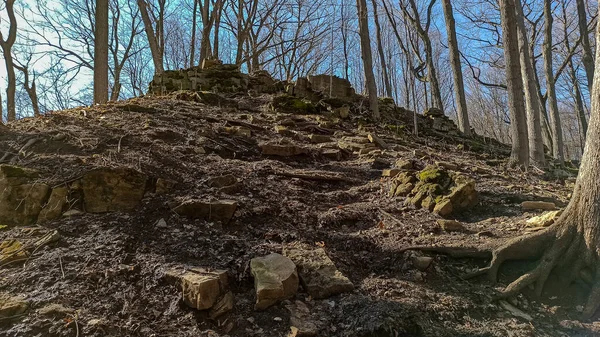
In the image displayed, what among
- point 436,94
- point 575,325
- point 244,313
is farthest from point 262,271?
point 436,94

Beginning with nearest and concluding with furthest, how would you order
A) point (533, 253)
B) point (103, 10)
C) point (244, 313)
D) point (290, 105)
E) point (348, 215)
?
point (244, 313)
point (533, 253)
point (348, 215)
point (103, 10)
point (290, 105)

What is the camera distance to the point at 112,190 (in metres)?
3.23

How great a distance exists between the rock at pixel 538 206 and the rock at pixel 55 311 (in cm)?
440

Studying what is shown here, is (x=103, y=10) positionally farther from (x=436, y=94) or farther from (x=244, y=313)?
(x=436, y=94)

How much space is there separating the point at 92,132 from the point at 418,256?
4319mm

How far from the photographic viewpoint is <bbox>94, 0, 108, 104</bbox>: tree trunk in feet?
21.8

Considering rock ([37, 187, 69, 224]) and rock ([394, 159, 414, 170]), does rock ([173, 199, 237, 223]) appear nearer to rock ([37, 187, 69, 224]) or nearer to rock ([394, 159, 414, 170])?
rock ([37, 187, 69, 224])

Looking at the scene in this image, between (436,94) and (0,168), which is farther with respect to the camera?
(436,94)

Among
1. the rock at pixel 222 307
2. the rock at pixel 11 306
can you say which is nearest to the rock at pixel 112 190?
the rock at pixel 11 306

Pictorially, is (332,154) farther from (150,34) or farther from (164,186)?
(150,34)

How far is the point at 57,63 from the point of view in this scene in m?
15.6

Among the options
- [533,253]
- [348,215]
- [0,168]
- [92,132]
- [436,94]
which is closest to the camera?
[533,253]

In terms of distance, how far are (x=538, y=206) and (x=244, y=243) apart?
3.30 m

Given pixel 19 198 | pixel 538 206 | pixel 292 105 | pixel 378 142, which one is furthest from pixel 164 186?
pixel 292 105
